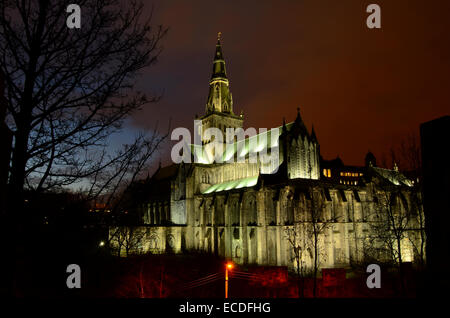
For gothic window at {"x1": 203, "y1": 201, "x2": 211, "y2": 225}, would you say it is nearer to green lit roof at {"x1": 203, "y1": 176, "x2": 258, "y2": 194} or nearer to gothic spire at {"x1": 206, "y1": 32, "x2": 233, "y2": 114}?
green lit roof at {"x1": 203, "y1": 176, "x2": 258, "y2": 194}

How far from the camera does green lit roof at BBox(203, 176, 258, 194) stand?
50.2 meters

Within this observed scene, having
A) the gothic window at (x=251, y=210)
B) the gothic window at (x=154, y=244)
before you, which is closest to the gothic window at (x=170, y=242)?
the gothic window at (x=154, y=244)

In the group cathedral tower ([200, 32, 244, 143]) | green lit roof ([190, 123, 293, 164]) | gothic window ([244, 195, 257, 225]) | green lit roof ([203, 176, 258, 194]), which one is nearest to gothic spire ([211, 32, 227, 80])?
cathedral tower ([200, 32, 244, 143])

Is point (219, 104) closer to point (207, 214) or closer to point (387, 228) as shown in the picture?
point (207, 214)

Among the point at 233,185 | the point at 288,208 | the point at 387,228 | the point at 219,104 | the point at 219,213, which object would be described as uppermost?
the point at 219,104

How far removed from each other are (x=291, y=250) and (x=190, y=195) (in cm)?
2611

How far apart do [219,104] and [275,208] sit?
110ft

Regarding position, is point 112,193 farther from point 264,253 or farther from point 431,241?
point 264,253

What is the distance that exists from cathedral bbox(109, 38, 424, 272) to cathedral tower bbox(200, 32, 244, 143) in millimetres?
204

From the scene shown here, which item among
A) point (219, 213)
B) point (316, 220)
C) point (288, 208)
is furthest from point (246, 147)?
point (316, 220)

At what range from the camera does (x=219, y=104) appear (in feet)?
225

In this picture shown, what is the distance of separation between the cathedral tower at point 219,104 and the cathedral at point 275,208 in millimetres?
204

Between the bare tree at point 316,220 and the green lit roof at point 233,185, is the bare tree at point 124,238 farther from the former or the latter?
the bare tree at point 316,220

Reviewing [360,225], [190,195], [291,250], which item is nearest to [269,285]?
[291,250]
